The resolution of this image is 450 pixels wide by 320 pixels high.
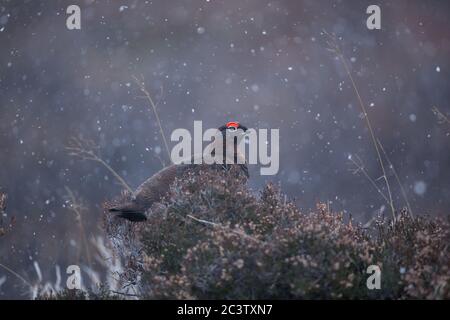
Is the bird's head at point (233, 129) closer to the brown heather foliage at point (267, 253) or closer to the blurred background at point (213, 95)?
the brown heather foliage at point (267, 253)

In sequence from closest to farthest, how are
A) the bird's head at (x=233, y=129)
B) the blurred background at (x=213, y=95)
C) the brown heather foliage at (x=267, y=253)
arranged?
1. the brown heather foliage at (x=267, y=253)
2. the bird's head at (x=233, y=129)
3. the blurred background at (x=213, y=95)

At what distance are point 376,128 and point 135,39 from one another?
958cm

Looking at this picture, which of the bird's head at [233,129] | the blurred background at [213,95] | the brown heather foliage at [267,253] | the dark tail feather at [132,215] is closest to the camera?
the brown heather foliage at [267,253]

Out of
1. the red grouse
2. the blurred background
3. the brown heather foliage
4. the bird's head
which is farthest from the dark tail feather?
the blurred background

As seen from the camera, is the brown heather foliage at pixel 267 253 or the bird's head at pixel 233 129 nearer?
the brown heather foliage at pixel 267 253

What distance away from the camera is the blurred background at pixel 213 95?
1709 centimetres

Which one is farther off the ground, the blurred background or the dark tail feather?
the blurred background

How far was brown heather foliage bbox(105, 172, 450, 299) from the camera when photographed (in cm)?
417

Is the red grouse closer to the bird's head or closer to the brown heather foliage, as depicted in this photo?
the bird's head

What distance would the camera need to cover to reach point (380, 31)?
1861cm

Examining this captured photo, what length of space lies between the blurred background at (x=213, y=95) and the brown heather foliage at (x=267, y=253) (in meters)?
11.4

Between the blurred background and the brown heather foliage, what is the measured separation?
11365 millimetres

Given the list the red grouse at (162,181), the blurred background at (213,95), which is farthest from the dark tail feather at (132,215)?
the blurred background at (213,95)
